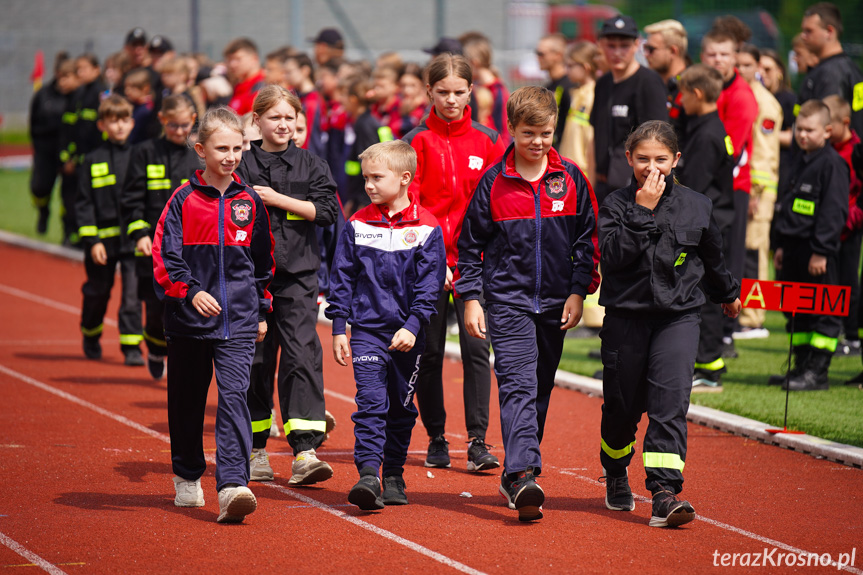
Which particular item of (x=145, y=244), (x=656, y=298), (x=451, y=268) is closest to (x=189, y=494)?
(x=451, y=268)

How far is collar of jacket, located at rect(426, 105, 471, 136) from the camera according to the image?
734 centimetres

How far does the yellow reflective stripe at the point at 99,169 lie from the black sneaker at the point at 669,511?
637 cm

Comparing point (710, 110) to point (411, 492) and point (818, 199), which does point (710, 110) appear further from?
point (411, 492)

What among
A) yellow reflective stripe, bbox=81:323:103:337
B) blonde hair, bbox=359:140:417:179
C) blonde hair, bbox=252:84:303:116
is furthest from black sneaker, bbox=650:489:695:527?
yellow reflective stripe, bbox=81:323:103:337

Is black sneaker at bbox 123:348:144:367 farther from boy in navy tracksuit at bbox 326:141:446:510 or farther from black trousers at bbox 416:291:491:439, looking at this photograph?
boy in navy tracksuit at bbox 326:141:446:510

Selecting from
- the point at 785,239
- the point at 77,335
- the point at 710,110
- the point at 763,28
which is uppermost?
the point at 763,28

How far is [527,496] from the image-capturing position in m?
5.98

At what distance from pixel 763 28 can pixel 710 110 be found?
18.9m

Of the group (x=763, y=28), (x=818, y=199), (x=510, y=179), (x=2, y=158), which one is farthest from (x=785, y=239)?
(x=2, y=158)

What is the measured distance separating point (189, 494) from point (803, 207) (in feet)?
18.3

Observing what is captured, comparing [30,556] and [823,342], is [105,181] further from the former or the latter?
[823,342]

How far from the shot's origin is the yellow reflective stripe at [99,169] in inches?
418

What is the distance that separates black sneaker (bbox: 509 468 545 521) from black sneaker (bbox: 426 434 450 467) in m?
1.27

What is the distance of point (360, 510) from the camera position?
6340mm
